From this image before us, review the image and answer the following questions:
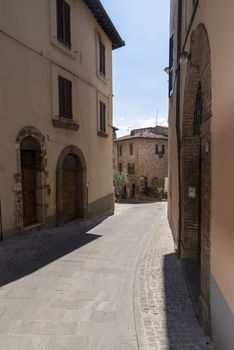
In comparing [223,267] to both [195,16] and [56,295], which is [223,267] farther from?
[195,16]

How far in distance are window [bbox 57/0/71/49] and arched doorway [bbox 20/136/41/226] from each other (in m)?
4.62

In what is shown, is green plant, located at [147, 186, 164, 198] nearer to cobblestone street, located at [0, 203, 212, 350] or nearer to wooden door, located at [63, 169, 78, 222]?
wooden door, located at [63, 169, 78, 222]

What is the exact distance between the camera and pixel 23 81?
29.6 ft

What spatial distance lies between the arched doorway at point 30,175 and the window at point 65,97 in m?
2.13

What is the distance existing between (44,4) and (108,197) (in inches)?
421

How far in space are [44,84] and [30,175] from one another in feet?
11.0

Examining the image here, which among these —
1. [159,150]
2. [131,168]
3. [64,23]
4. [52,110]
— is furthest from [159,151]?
[52,110]

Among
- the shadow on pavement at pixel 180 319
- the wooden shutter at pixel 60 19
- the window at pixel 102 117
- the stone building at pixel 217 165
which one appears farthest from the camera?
the window at pixel 102 117

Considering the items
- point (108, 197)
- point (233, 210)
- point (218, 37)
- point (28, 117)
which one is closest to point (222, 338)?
point (233, 210)

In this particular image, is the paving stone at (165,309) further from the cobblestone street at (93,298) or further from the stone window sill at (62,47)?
the stone window sill at (62,47)

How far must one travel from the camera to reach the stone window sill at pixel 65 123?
423 inches

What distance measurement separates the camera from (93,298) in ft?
15.6

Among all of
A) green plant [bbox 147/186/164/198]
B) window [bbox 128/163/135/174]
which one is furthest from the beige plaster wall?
window [bbox 128/163/135/174]

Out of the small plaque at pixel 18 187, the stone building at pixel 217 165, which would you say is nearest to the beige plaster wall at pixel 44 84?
the small plaque at pixel 18 187
